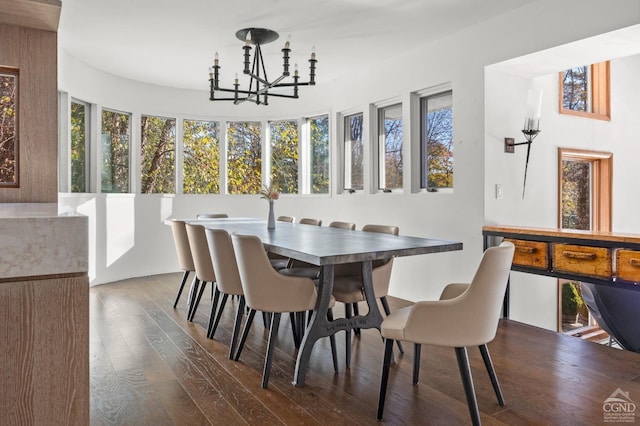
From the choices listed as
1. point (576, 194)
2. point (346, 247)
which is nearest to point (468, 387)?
point (346, 247)

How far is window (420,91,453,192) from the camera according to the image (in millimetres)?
4418

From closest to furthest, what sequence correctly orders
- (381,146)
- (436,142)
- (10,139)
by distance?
(10,139) < (436,142) < (381,146)

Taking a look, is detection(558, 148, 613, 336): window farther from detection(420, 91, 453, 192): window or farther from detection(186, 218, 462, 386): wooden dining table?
detection(186, 218, 462, 386): wooden dining table

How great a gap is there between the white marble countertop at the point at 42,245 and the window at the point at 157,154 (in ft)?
18.6

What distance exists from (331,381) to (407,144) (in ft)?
Answer: 9.46

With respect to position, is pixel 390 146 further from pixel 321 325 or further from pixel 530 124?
pixel 321 325

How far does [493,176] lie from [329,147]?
8.58 ft

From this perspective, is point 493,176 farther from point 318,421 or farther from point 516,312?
point 318,421

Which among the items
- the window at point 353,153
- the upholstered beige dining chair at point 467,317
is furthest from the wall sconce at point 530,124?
the upholstered beige dining chair at point 467,317

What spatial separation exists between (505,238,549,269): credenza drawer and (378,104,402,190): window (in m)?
1.75

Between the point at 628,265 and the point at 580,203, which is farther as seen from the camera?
the point at 580,203

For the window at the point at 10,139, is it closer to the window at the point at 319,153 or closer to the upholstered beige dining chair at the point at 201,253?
the upholstered beige dining chair at the point at 201,253

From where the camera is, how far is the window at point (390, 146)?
5.06 metres

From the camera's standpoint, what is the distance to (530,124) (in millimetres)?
3863
